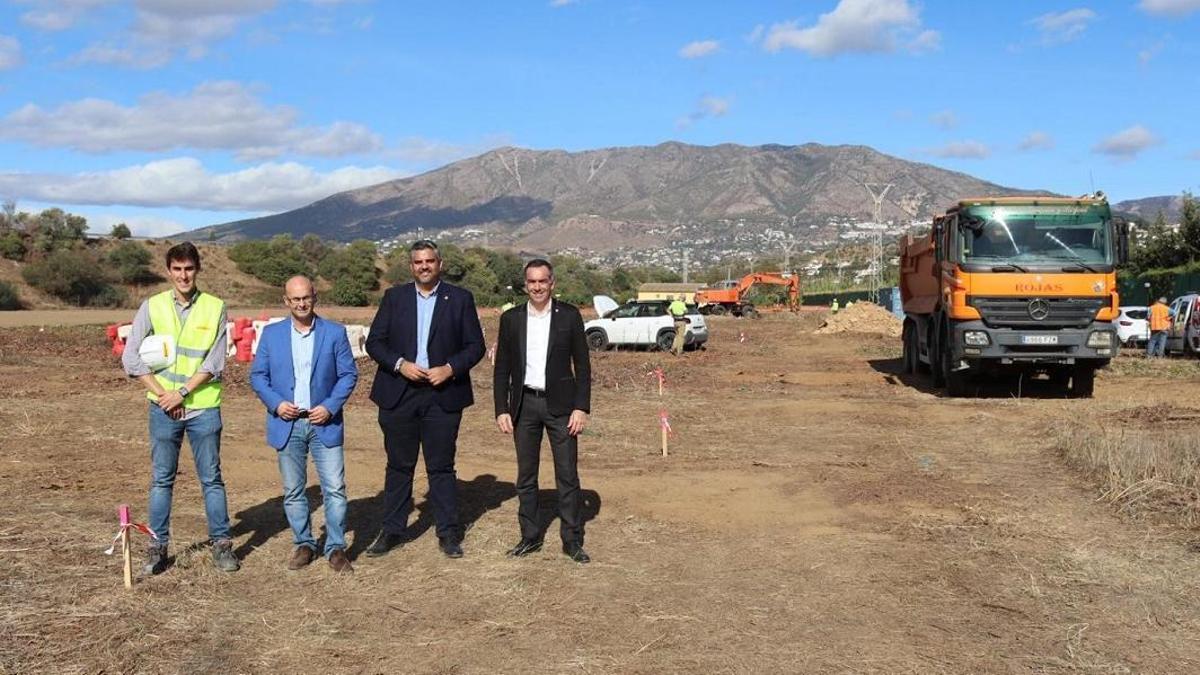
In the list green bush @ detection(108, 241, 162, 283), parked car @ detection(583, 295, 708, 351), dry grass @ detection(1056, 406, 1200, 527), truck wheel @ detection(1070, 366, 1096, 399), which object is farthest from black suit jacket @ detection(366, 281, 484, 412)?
green bush @ detection(108, 241, 162, 283)

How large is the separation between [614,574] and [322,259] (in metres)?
73.7

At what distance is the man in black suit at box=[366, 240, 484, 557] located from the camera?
23.2 ft

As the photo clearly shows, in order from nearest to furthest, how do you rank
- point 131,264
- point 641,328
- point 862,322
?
point 641,328 → point 862,322 → point 131,264

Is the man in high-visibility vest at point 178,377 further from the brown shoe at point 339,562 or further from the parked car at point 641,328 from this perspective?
the parked car at point 641,328

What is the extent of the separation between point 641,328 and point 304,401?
2384 centimetres

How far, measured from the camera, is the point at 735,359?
28109 millimetres

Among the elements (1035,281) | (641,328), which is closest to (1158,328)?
(1035,281)

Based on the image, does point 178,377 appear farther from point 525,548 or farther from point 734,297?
point 734,297

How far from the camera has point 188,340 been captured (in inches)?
254

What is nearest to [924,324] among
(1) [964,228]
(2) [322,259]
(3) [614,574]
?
(1) [964,228]

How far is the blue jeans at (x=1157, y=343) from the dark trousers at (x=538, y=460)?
23209mm

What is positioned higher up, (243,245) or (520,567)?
(243,245)

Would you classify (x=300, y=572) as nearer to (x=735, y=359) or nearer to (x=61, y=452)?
(x=61, y=452)

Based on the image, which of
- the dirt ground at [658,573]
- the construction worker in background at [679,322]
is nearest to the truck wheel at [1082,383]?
the dirt ground at [658,573]
